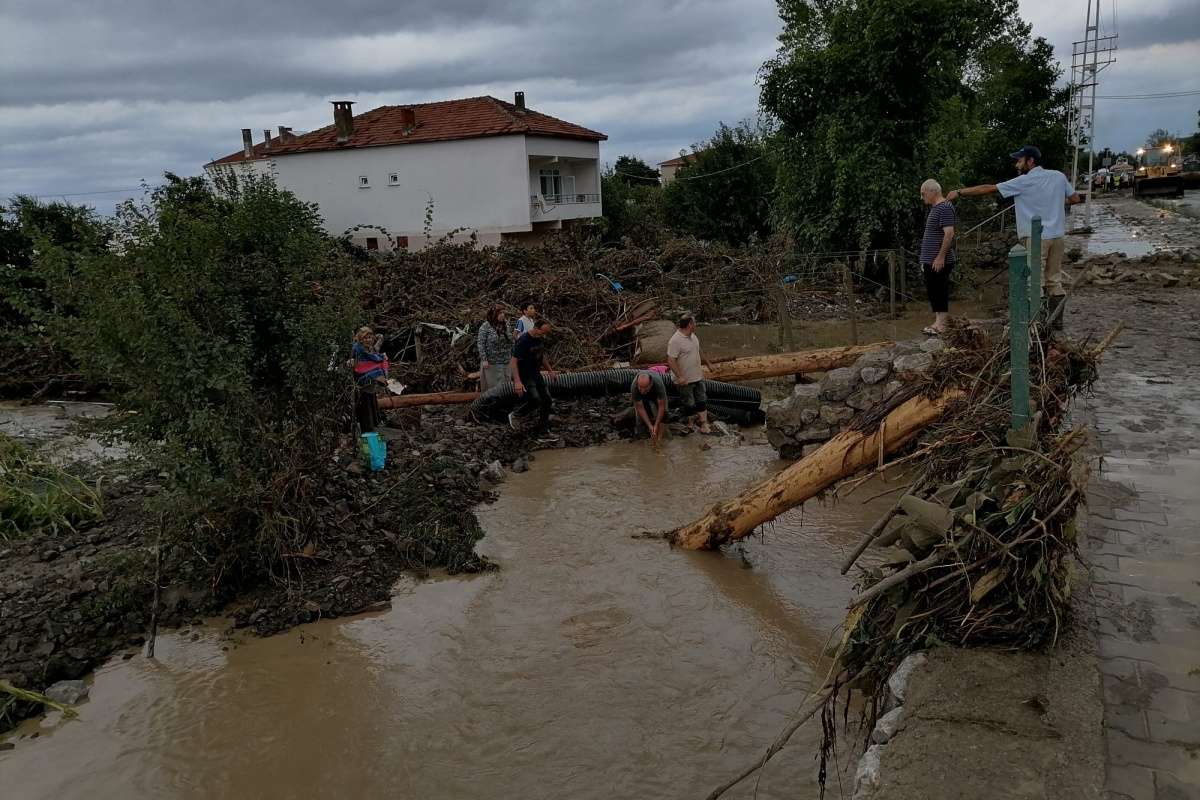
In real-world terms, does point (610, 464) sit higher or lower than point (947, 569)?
lower

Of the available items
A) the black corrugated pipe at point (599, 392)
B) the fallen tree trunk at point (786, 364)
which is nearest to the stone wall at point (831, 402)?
the black corrugated pipe at point (599, 392)

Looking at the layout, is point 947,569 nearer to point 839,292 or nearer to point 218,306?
point 218,306

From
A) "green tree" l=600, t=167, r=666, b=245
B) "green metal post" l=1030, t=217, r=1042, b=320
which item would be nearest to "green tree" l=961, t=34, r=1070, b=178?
"green tree" l=600, t=167, r=666, b=245

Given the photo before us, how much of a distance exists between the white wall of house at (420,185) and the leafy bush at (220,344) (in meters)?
25.8

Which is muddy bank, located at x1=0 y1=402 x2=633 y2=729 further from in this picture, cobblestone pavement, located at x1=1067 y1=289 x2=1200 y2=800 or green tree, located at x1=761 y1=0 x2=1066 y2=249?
green tree, located at x1=761 y1=0 x2=1066 y2=249

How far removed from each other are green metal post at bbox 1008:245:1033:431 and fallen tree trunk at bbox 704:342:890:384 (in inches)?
326

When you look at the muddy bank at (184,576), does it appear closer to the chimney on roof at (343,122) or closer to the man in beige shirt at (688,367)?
the man in beige shirt at (688,367)

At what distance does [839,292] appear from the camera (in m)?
20.2

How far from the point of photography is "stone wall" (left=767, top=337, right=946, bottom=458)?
9.63 m

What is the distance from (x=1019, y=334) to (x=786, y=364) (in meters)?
8.82

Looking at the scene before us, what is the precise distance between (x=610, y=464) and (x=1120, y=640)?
23.2 feet

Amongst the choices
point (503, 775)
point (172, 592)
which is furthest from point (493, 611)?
point (172, 592)

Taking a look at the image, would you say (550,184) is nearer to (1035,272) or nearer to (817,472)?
(817,472)

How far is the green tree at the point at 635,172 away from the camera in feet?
167
